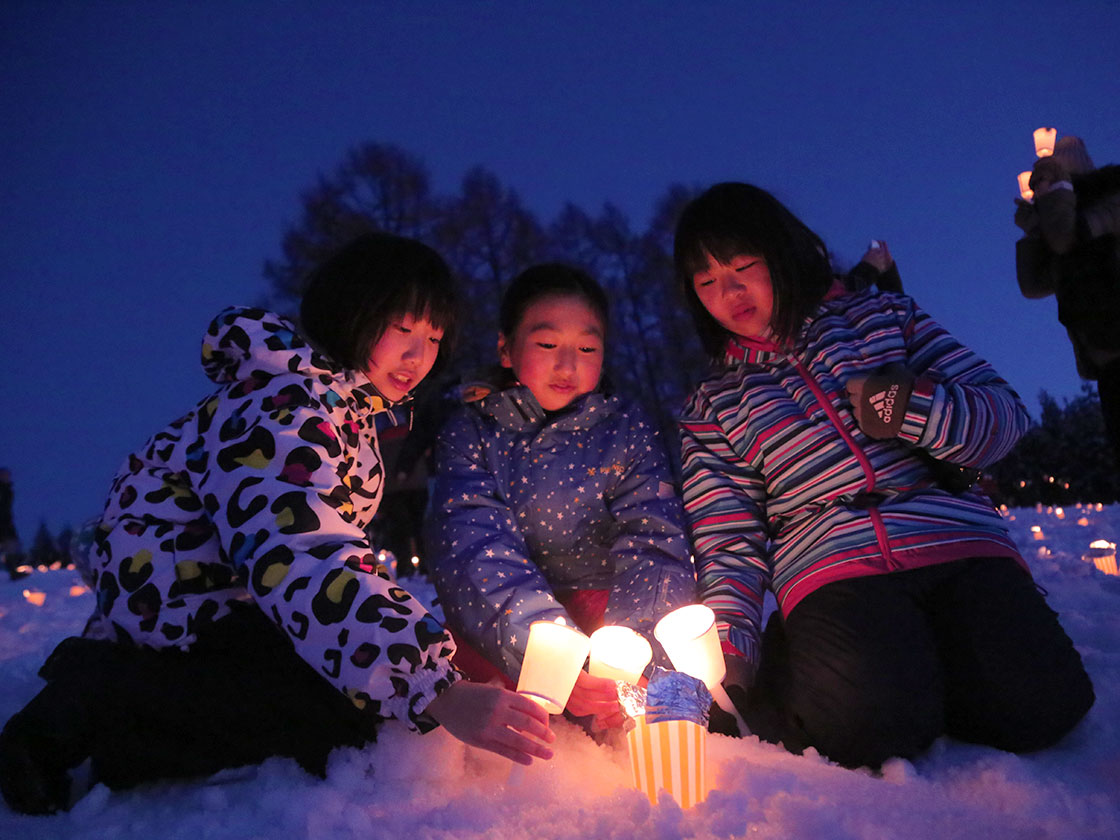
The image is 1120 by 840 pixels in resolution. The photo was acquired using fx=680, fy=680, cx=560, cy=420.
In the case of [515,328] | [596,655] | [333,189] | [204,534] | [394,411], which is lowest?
[596,655]

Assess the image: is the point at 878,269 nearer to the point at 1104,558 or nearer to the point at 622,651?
the point at 1104,558

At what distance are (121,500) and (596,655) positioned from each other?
1320 millimetres

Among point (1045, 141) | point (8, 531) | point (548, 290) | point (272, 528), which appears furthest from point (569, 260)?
point (8, 531)

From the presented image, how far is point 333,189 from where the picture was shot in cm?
1155

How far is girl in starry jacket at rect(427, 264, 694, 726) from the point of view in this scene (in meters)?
2.28

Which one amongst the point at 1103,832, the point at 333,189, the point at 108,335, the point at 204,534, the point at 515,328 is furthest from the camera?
the point at 108,335

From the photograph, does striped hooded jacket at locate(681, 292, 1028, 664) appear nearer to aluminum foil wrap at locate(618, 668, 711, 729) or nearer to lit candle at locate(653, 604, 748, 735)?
lit candle at locate(653, 604, 748, 735)

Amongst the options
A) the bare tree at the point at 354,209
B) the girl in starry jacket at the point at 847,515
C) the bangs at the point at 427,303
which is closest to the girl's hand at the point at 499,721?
the girl in starry jacket at the point at 847,515

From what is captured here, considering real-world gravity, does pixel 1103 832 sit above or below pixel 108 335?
below

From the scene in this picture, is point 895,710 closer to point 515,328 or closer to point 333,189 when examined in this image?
point 515,328

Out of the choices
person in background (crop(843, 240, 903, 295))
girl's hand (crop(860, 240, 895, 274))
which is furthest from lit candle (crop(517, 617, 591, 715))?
girl's hand (crop(860, 240, 895, 274))

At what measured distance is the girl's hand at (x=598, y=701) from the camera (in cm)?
170

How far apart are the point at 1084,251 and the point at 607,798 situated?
328cm

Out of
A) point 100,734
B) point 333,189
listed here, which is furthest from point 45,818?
point 333,189
